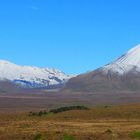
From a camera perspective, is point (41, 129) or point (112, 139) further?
point (41, 129)

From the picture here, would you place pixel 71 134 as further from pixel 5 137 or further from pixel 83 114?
pixel 83 114

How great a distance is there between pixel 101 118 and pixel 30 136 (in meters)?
21.1

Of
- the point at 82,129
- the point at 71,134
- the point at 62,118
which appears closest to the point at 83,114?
the point at 62,118

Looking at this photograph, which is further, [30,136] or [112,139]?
[30,136]

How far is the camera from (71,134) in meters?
38.1

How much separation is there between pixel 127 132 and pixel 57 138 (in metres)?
5.67

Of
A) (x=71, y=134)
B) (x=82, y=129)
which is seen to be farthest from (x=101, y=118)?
(x=71, y=134)

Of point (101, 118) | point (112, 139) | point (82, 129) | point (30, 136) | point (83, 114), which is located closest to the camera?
point (112, 139)

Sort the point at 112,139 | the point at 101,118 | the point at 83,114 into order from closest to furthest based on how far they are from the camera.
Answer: the point at 112,139 → the point at 101,118 → the point at 83,114

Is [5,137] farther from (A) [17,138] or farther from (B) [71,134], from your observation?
(B) [71,134]

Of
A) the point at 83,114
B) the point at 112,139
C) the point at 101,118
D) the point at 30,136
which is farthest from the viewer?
the point at 83,114

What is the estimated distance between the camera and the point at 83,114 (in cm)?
6206

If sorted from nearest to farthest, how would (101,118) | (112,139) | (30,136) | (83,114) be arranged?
(112,139), (30,136), (101,118), (83,114)

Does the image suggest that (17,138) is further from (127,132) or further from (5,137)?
(127,132)
